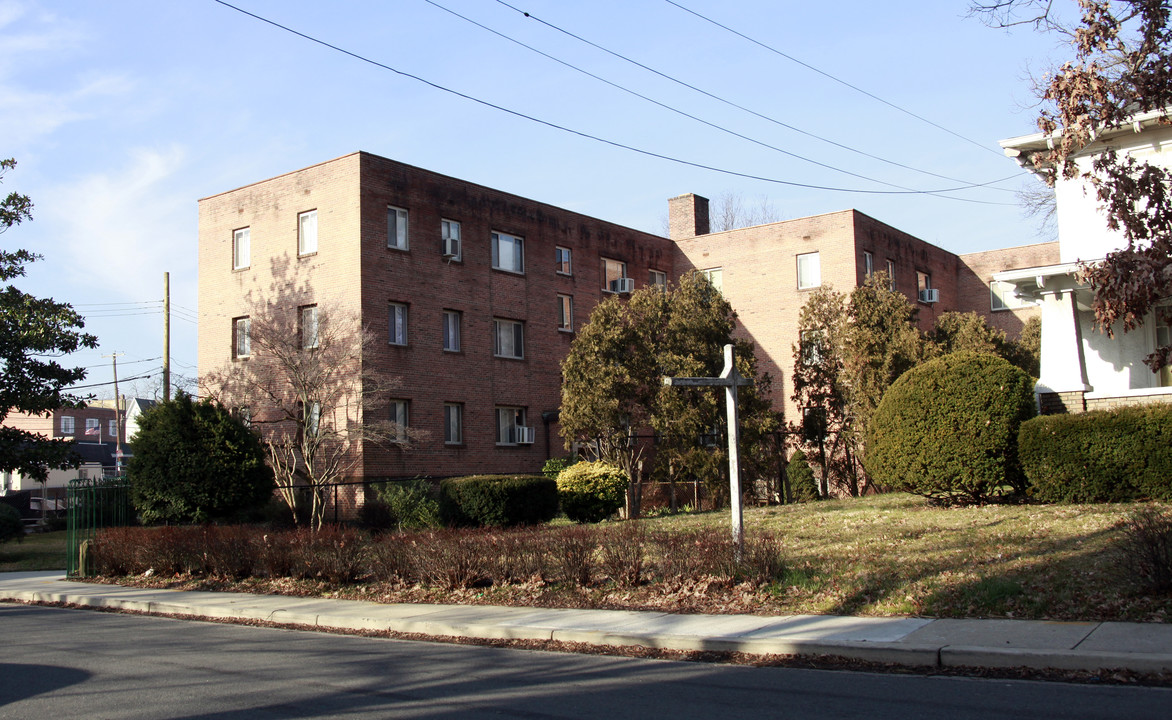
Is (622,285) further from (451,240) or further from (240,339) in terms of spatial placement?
(240,339)

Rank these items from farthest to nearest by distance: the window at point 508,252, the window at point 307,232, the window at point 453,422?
the window at point 508,252
the window at point 453,422
the window at point 307,232

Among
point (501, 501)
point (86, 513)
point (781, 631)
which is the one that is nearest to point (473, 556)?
point (781, 631)

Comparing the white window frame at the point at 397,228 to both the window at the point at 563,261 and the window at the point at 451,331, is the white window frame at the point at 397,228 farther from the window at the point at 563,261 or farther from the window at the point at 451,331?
the window at the point at 563,261

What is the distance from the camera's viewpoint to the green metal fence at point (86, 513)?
64.8 ft

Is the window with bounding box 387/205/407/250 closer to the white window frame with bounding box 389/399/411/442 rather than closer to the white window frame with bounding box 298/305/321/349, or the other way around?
the white window frame with bounding box 298/305/321/349

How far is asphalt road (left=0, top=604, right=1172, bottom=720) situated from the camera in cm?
695

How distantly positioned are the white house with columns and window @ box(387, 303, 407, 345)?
1610 centimetres

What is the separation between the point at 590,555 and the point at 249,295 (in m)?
20.7

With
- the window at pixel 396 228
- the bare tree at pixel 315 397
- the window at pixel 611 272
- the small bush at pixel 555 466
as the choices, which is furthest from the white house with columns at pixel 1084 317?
the window at pixel 611 272

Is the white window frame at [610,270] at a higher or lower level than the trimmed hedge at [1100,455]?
higher

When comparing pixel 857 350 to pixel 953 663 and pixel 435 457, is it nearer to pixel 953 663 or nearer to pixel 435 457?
pixel 435 457

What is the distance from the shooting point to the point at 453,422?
29844 millimetres

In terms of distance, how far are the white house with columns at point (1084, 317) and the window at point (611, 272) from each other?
1680cm

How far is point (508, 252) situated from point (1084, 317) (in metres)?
17.5
